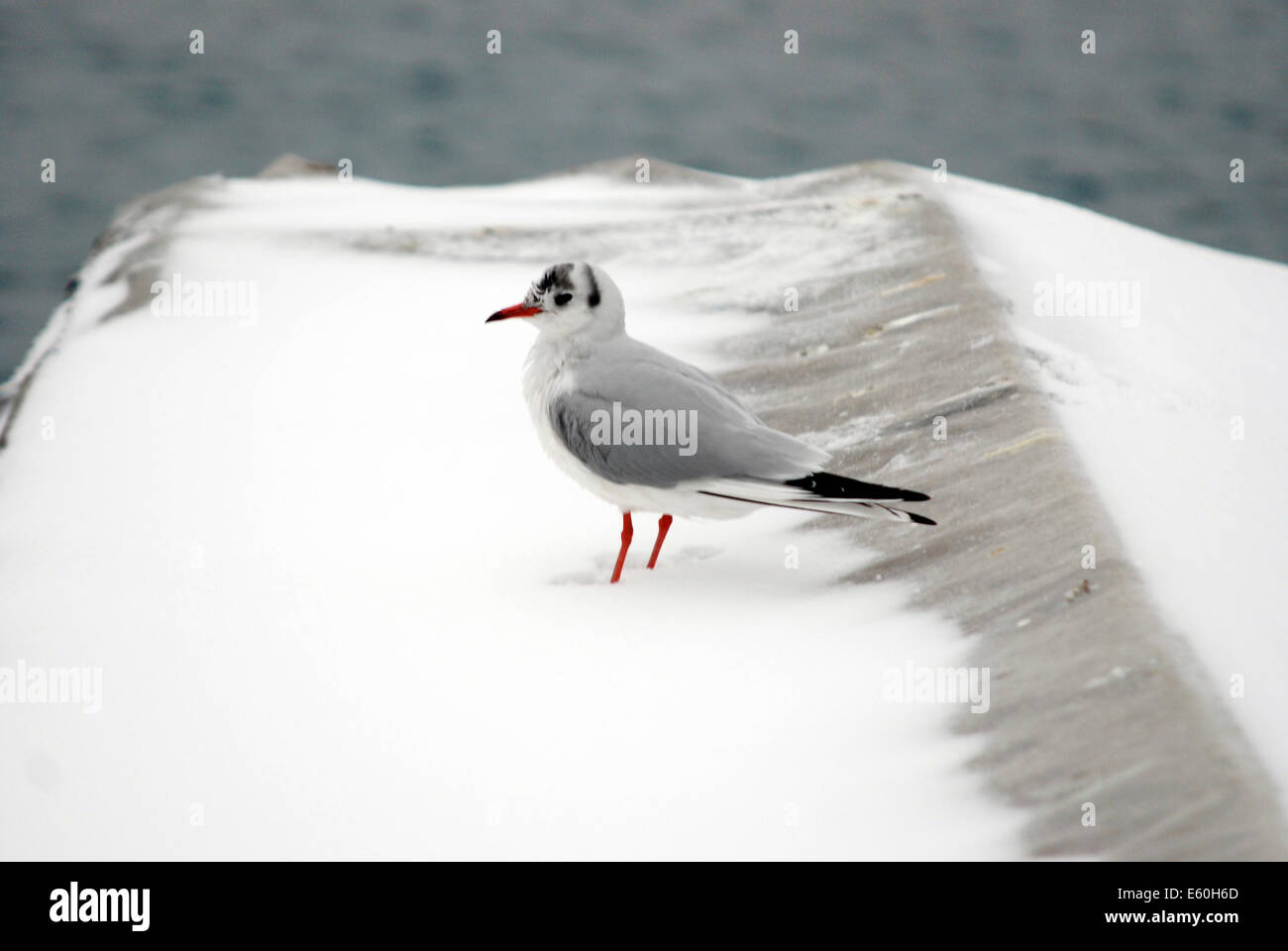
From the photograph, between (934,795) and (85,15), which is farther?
(85,15)

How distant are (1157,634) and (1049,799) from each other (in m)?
0.52

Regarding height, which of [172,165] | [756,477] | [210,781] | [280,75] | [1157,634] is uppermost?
[280,75]

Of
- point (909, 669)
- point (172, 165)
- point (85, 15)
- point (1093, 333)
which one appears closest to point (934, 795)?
point (909, 669)

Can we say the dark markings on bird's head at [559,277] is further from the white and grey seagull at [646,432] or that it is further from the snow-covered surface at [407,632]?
the snow-covered surface at [407,632]

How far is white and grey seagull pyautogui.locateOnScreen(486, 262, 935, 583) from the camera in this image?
11.5ft

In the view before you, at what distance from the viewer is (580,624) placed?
3621 mm

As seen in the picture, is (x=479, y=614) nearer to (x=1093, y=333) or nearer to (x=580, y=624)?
(x=580, y=624)

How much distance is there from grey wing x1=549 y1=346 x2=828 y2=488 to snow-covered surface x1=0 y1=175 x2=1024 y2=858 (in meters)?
0.35

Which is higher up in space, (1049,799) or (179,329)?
(179,329)
